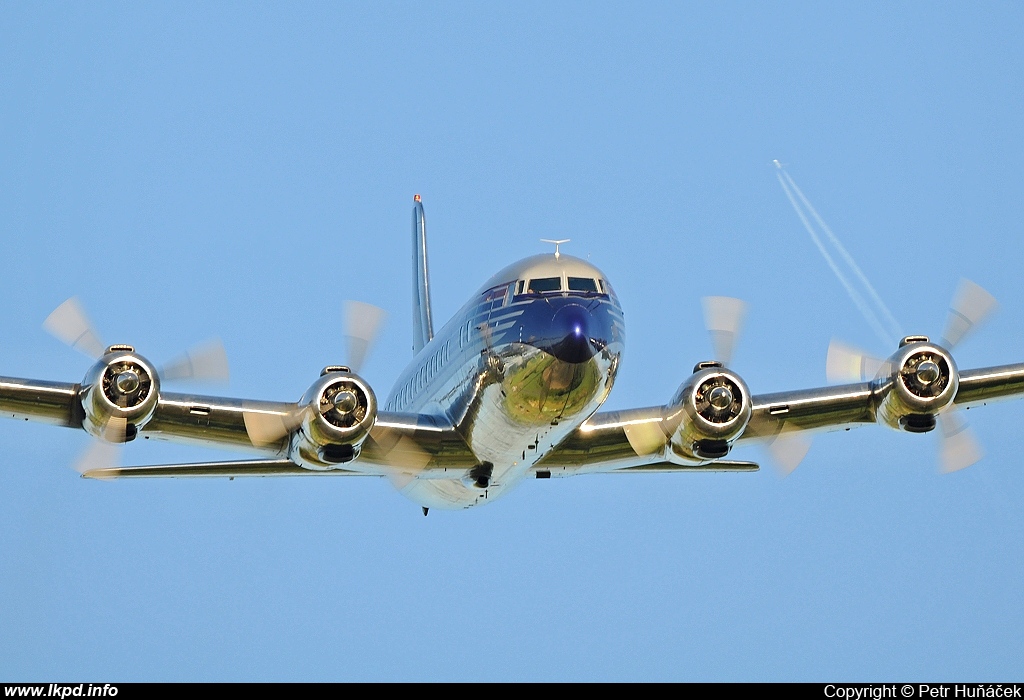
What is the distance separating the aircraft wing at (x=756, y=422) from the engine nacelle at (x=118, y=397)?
A: 7.75 meters

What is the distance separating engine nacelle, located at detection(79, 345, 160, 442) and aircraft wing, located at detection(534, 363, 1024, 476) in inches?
305

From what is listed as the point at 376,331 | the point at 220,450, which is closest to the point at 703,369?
the point at 376,331

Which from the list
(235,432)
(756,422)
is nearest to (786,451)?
(756,422)

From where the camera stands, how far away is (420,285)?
48562 mm

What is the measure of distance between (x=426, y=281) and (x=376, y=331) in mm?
19132

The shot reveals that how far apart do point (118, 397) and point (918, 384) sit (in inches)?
596

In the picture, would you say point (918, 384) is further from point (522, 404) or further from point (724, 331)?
point (522, 404)

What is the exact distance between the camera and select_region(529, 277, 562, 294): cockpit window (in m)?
26.9

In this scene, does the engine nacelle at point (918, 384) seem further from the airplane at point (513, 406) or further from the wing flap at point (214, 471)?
the wing flap at point (214, 471)

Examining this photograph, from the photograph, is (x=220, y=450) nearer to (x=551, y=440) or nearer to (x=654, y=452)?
(x=551, y=440)

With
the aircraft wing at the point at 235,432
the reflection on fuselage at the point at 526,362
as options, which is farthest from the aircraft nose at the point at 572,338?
the aircraft wing at the point at 235,432

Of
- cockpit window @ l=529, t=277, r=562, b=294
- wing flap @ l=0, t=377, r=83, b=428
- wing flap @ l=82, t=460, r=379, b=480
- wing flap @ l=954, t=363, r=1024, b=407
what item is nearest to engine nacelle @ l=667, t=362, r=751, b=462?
cockpit window @ l=529, t=277, r=562, b=294

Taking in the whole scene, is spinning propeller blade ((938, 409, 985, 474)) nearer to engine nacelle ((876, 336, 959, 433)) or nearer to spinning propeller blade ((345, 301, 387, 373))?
engine nacelle ((876, 336, 959, 433))

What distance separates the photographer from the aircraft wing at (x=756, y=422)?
98.7 feet
